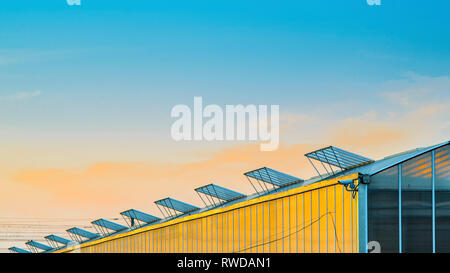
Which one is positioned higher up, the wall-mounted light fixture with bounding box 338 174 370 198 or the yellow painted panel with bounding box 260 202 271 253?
the wall-mounted light fixture with bounding box 338 174 370 198

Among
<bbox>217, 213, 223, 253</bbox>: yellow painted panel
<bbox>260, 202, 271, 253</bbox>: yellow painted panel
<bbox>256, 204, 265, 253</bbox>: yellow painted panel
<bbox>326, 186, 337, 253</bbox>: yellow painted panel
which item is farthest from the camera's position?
<bbox>217, 213, 223, 253</bbox>: yellow painted panel

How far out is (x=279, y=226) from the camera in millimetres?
43938

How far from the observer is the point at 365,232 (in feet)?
117

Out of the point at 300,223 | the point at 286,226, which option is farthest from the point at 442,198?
the point at 286,226

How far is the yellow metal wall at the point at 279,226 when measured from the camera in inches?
1480

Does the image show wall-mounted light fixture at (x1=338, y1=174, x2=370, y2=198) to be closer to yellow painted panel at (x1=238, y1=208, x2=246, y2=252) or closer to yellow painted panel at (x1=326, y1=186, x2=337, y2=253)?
yellow painted panel at (x1=326, y1=186, x2=337, y2=253)

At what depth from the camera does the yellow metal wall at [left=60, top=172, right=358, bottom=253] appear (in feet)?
123

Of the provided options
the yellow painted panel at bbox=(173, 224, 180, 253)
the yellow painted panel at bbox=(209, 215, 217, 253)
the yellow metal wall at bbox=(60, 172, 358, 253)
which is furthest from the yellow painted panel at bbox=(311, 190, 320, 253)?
the yellow painted panel at bbox=(173, 224, 180, 253)

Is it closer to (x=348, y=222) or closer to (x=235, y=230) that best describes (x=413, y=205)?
(x=348, y=222)

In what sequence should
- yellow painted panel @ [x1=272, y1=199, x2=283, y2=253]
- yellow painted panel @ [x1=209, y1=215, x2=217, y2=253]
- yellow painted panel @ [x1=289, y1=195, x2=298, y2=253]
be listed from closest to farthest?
1. yellow painted panel @ [x1=289, y1=195, x2=298, y2=253]
2. yellow painted panel @ [x1=272, y1=199, x2=283, y2=253]
3. yellow painted panel @ [x1=209, y1=215, x2=217, y2=253]

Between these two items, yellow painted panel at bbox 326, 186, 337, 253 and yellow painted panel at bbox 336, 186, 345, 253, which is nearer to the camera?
yellow painted panel at bbox 336, 186, 345, 253

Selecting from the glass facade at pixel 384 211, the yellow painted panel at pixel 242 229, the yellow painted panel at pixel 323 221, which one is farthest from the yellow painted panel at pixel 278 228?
the glass facade at pixel 384 211
